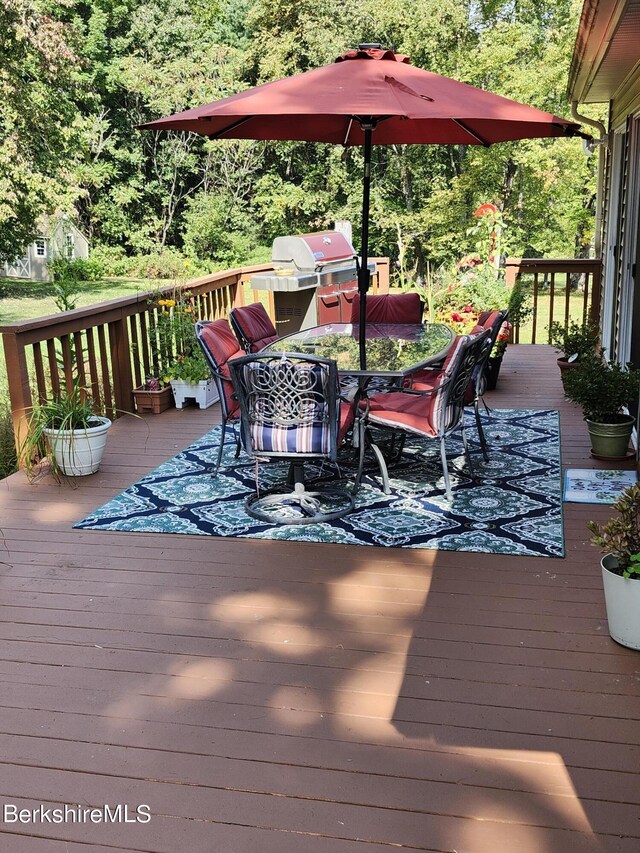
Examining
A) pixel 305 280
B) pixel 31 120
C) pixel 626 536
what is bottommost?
pixel 626 536

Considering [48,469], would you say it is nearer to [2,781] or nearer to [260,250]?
[2,781]

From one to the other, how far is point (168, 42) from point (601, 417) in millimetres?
17707

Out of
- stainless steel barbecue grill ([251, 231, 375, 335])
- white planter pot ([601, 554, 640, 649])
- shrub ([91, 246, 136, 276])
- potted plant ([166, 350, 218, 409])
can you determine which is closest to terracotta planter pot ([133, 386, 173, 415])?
potted plant ([166, 350, 218, 409])

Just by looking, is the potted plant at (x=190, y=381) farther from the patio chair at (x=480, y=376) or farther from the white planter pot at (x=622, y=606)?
the white planter pot at (x=622, y=606)

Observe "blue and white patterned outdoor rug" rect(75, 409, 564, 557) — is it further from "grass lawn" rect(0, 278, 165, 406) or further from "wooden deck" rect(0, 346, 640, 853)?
"grass lawn" rect(0, 278, 165, 406)

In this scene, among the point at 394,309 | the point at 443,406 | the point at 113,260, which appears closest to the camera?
the point at 443,406

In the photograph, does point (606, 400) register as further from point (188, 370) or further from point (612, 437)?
point (188, 370)

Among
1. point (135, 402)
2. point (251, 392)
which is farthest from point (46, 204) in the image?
point (251, 392)

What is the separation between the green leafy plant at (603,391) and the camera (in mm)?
4543

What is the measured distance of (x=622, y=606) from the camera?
8.62 ft

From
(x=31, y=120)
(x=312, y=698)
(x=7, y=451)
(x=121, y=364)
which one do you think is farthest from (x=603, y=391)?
(x=31, y=120)

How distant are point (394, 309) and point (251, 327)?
117 centimetres

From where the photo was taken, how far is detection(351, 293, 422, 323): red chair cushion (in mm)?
6039

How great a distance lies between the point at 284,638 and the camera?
2816 mm
